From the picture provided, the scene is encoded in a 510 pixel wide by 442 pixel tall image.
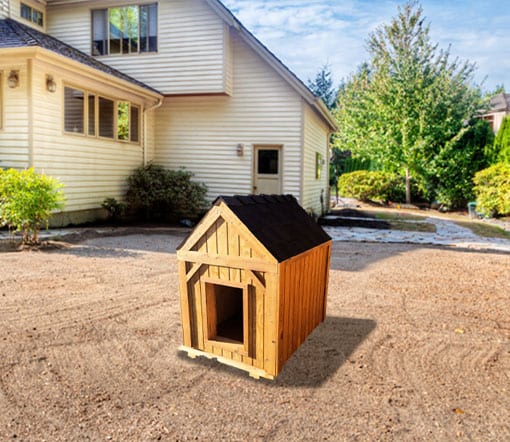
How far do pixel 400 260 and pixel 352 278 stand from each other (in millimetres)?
1637

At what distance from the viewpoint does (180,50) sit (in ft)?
38.7

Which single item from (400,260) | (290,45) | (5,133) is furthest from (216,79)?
(290,45)

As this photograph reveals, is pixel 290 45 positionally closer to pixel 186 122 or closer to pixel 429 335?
pixel 186 122

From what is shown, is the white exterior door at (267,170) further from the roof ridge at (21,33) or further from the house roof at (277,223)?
the house roof at (277,223)

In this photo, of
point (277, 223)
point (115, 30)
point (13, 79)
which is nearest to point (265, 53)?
point (115, 30)

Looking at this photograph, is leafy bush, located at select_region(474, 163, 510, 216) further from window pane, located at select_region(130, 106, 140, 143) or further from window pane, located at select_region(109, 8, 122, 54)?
window pane, located at select_region(109, 8, 122, 54)

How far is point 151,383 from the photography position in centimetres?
279

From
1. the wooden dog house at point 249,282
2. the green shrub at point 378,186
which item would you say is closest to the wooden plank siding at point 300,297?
the wooden dog house at point 249,282

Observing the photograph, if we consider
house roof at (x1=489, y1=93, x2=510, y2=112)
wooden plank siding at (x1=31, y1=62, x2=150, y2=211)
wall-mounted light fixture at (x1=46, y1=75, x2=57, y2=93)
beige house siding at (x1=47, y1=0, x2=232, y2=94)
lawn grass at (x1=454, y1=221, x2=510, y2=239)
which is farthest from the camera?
house roof at (x1=489, y1=93, x2=510, y2=112)

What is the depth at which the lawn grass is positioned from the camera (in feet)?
33.8

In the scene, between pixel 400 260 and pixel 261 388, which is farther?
pixel 400 260

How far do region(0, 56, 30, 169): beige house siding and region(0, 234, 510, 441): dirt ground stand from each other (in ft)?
14.9

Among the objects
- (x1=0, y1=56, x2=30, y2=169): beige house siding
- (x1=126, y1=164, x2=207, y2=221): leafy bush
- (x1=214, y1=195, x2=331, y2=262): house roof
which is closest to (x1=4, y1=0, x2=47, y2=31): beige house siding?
(x1=0, y1=56, x2=30, y2=169): beige house siding

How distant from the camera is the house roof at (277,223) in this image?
292 centimetres
